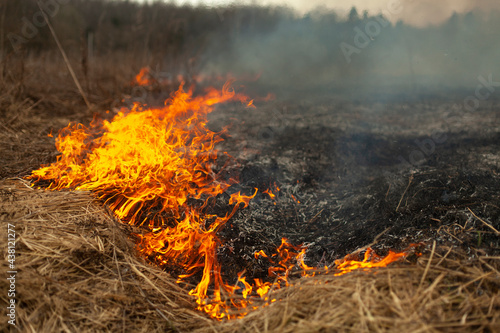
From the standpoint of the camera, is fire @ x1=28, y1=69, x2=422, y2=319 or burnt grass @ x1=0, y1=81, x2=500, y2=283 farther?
burnt grass @ x1=0, y1=81, x2=500, y2=283

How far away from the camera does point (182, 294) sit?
7.27 feet

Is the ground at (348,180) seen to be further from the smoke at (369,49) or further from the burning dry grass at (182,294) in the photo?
the smoke at (369,49)

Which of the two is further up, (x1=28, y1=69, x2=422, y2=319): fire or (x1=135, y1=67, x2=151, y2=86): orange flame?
(x1=135, y1=67, x2=151, y2=86): orange flame

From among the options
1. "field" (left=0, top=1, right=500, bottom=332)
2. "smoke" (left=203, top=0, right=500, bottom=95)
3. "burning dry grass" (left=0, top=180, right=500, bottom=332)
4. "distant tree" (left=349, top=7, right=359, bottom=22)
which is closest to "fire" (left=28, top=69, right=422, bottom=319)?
"field" (left=0, top=1, right=500, bottom=332)

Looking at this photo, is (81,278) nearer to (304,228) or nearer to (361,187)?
(304,228)

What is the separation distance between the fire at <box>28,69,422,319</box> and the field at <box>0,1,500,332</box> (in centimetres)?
8

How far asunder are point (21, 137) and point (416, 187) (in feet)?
14.5

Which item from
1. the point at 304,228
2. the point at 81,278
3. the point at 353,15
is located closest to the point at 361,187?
the point at 304,228

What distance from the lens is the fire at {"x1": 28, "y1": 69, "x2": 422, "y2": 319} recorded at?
7.55 ft

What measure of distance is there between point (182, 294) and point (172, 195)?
101 centimetres

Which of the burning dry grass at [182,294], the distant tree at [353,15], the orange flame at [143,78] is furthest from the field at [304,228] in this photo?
the distant tree at [353,15]

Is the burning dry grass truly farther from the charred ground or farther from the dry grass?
the charred ground

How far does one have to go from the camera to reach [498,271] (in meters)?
1.82

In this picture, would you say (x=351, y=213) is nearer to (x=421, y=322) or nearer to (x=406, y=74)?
(x=421, y=322)
